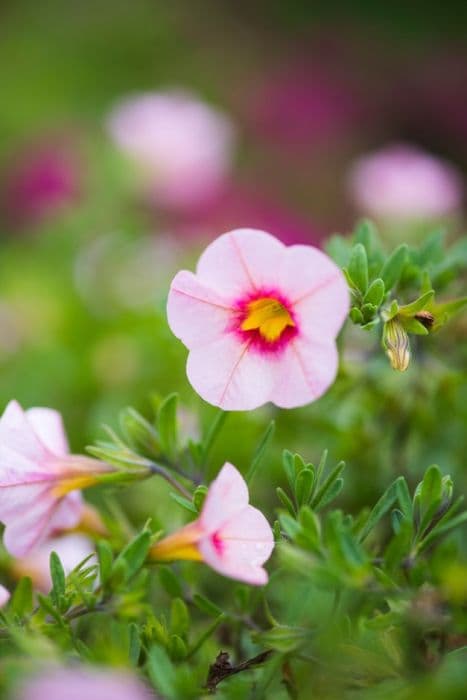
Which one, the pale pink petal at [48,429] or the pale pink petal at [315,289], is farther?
Result: the pale pink petal at [48,429]

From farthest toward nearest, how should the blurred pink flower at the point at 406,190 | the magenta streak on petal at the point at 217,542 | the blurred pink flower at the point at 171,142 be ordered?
1. the blurred pink flower at the point at 171,142
2. the blurred pink flower at the point at 406,190
3. the magenta streak on petal at the point at 217,542

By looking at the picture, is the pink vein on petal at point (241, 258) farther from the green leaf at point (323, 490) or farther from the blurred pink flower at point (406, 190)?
the blurred pink flower at point (406, 190)

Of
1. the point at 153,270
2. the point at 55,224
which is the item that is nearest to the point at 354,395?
the point at 153,270

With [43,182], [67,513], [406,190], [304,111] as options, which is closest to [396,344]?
[67,513]

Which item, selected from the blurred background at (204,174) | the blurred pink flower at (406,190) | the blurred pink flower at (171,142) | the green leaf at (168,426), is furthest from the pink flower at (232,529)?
the blurred pink flower at (171,142)

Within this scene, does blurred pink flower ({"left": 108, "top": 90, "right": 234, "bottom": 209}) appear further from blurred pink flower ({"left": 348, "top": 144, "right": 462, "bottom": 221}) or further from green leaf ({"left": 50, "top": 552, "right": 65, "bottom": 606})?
green leaf ({"left": 50, "top": 552, "right": 65, "bottom": 606})

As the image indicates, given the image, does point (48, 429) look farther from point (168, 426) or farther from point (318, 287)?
point (318, 287)
